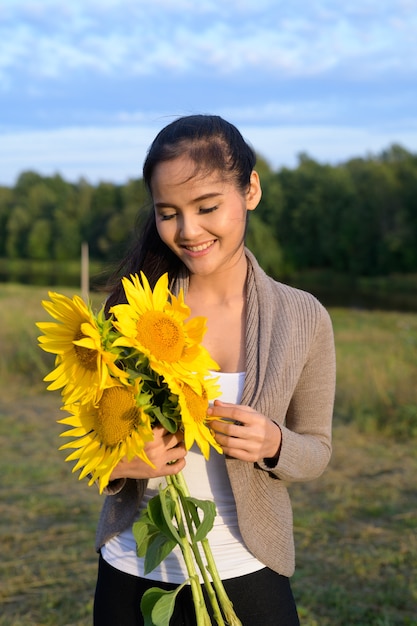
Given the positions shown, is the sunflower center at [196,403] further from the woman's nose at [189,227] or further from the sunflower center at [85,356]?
the woman's nose at [189,227]

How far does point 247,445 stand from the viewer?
1.45 meters

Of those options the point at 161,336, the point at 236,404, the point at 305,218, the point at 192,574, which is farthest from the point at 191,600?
the point at 305,218

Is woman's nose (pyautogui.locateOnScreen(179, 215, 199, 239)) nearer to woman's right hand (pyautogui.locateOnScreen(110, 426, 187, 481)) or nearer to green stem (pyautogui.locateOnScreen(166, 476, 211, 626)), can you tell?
woman's right hand (pyautogui.locateOnScreen(110, 426, 187, 481))

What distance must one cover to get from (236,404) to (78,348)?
377 millimetres

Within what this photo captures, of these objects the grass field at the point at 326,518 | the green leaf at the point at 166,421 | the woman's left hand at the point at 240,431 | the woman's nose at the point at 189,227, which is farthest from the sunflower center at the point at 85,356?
the grass field at the point at 326,518

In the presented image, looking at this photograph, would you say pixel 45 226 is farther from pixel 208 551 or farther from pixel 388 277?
pixel 208 551

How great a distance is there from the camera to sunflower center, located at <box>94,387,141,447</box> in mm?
1281

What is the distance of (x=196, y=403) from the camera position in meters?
1.32

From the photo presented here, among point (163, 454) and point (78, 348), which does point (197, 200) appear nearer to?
point (78, 348)

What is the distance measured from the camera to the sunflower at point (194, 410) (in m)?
1.28

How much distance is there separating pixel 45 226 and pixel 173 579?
5797cm

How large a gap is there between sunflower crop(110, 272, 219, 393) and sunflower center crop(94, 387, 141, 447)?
83 millimetres

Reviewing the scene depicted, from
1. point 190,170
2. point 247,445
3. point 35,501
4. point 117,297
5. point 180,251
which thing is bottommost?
point 35,501

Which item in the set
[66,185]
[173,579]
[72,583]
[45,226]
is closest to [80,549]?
[72,583]
